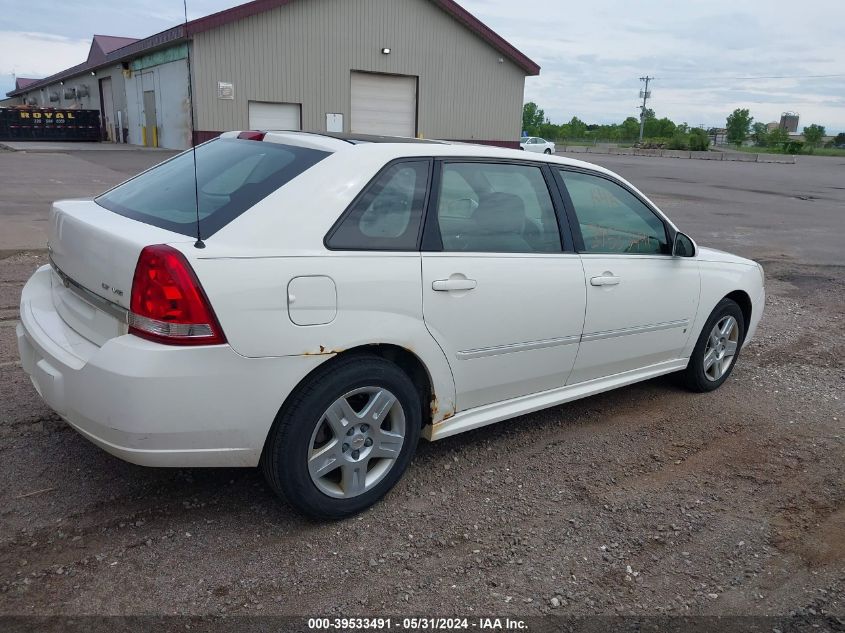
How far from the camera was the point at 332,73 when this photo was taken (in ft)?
91.4

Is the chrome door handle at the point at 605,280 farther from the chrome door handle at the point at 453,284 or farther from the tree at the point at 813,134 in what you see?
the tree at the point at 813,134

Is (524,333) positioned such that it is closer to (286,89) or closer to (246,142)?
(246,142)

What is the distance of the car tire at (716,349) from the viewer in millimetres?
4891

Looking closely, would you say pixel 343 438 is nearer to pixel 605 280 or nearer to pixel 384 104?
pixel 605 280

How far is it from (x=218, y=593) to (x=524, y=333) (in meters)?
1.86

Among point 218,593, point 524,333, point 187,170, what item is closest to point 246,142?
point 187,170

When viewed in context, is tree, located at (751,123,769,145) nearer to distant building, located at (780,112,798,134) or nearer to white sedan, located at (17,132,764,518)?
distant building, located at (780,112,798,134)

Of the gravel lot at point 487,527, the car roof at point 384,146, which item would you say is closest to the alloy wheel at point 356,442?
the gravel lot at point 487,527

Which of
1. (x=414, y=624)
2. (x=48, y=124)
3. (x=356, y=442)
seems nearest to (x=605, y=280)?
(x=356, y=442)

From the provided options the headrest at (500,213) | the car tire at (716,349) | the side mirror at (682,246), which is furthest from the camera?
the car tire at (716,349)

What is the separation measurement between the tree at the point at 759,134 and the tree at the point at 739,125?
1317mm

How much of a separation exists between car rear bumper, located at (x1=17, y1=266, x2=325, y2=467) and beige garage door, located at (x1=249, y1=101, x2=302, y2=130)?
2551 centimetres

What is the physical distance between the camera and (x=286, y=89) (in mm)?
27375

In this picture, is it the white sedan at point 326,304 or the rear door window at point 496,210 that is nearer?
the white sedan at point 326,304
